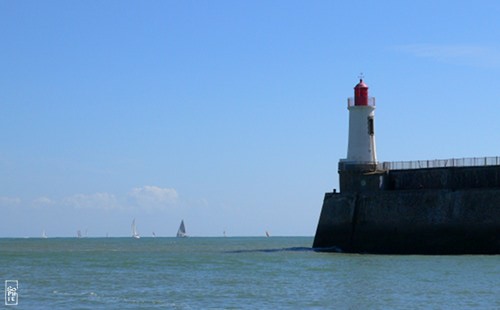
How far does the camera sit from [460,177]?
144 feet

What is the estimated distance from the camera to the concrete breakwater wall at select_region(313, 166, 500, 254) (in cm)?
4175

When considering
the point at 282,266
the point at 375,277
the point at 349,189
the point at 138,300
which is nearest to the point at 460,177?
Result: the point at 349,189

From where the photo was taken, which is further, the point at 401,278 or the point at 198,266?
the point at 198,266

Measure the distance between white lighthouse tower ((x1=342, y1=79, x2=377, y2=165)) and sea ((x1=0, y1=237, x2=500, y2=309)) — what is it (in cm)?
622

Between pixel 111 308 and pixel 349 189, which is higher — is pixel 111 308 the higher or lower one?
the lower one

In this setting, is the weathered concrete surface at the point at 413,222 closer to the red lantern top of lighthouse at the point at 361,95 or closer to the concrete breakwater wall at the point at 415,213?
the concrete breakwater wall at the point at 415,213

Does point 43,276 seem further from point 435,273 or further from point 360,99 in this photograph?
point 360,99

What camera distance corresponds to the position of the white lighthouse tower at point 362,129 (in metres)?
47.4

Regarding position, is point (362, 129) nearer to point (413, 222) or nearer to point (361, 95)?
point (361, 95)

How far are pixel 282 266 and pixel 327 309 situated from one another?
14.6 meters

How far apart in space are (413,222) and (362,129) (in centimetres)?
596

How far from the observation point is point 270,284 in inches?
1195

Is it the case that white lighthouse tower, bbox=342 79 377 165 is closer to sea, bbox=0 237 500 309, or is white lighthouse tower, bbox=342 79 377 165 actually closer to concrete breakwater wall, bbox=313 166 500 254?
concrete breakwater wall, bbox=313 166 500 254

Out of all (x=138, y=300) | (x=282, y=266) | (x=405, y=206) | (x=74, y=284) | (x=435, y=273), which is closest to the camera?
(x=138, y=300)
